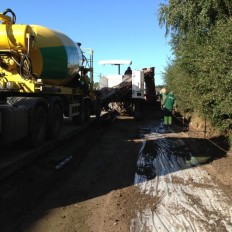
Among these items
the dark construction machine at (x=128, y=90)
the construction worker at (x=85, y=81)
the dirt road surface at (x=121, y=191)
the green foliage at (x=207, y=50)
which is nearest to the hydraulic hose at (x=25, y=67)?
the dirt road surface at (x=121, y=191)

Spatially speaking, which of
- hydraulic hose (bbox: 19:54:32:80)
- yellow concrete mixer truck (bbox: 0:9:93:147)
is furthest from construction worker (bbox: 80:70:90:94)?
hydraulic hose (bbox: 19:54:32:80)

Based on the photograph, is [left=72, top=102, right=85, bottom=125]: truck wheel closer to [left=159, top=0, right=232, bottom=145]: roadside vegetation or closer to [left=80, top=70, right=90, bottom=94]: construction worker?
[left=80, top=70, right=90, bottom=94]: construction worker

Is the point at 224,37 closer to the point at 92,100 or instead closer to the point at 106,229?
the point at 106,229

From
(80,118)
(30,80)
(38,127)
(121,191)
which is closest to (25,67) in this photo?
(30,80)

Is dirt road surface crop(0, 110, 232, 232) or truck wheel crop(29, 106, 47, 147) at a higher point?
truck wheel crop(29, 106, 47, 147)

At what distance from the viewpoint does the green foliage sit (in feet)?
34.0

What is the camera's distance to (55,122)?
12.1 meters

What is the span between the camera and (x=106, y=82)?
23234 millimetres

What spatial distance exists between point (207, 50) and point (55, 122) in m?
4.87

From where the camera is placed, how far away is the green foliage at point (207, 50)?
10.4m

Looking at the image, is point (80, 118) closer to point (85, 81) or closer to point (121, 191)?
point (85, 81)

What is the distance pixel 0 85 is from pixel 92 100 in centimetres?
863

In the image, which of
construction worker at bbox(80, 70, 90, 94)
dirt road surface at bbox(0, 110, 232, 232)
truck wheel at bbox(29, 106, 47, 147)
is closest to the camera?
dirt road surface at bbox(0, 110, 232, 232)

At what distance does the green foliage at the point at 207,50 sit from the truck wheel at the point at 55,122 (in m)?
4.35
